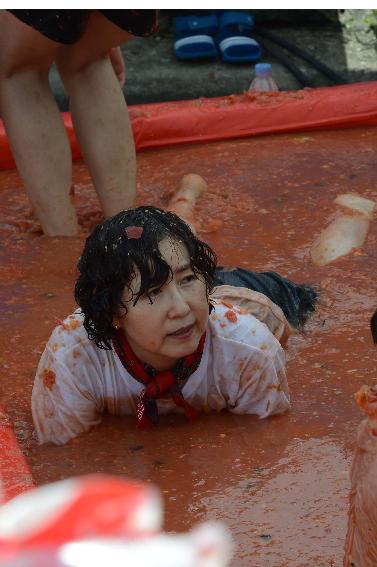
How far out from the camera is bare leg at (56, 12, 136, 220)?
12.1ft

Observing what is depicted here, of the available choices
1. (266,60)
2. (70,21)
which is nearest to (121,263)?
(70,21)

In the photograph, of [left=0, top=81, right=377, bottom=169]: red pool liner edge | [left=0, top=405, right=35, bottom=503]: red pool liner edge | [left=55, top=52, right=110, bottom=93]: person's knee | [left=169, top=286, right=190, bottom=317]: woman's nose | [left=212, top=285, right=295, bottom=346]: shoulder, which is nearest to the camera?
[left=0, top=405, right=35, bottom=503]: red pool liner edge

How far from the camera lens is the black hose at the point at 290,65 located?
19.0 feet

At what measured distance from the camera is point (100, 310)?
8.04 ft

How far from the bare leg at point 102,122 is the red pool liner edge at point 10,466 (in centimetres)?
140

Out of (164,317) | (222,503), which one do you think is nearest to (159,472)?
(222,503)

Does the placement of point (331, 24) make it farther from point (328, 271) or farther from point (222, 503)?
point (222, 503)

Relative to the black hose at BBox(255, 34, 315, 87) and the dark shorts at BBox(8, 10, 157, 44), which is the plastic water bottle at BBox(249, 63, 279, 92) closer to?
the black hose at BBox(255, 34, 315, 87)

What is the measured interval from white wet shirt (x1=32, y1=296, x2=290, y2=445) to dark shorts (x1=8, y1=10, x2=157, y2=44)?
1.21m

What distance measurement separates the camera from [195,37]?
6.18 meters

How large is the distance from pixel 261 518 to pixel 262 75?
3.63m

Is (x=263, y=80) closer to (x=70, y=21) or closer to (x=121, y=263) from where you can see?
(x=70, y=21)

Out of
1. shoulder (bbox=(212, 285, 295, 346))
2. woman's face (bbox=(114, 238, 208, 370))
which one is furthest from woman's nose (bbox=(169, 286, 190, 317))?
shoulder (bbox=(212, 285, 295, 346))

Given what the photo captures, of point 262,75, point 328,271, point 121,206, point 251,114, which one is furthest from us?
point 262,75
